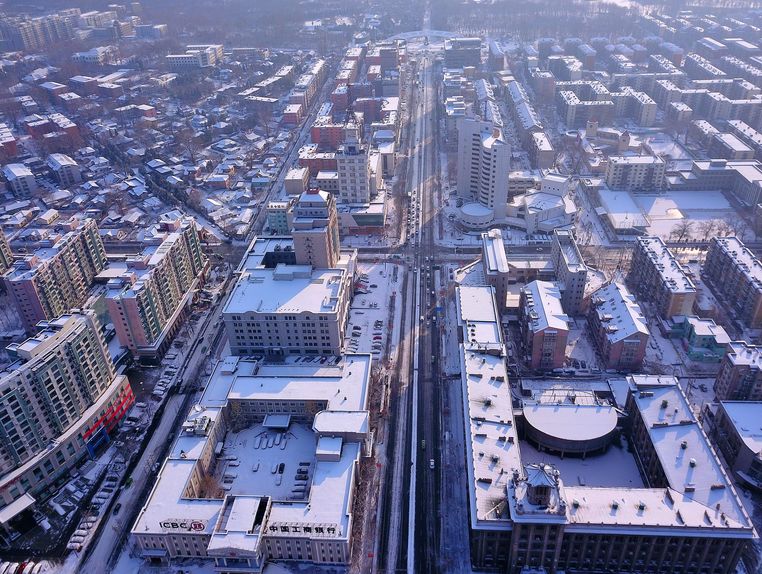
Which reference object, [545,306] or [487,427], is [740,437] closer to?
[545,306]

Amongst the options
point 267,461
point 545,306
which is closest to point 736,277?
point 545,306

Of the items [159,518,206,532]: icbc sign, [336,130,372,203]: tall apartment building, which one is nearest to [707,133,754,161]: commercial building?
[336,130,372,203]: tall apartment building

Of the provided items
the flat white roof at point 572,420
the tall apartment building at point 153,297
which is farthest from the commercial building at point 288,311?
the flat white roof at point 572,420

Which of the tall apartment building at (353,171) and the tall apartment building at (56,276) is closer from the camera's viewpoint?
the tall apartment building at (56,276)

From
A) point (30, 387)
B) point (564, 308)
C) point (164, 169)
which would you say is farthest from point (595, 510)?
point (164, 169)

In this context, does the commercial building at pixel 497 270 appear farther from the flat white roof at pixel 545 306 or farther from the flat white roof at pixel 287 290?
the flat white roof at pixel 287 290

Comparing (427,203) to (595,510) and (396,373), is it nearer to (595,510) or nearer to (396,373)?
(396,373)
